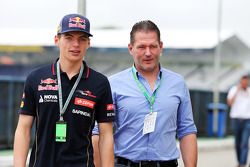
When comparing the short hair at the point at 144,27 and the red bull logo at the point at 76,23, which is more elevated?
the short hair at the point at 144,27

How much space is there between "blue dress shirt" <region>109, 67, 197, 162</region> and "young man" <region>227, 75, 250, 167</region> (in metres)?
7.93

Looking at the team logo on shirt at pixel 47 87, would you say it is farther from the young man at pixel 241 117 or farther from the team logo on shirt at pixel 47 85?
the young man at pixel 241 117

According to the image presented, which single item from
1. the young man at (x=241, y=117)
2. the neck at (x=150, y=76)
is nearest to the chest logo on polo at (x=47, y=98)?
the neck at (x=150, y=76)

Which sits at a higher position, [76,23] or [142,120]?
[76,23]

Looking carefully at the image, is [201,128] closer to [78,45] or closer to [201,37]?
[78,45]

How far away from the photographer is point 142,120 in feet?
14.7

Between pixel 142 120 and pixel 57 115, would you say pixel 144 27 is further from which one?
pixel 57 115

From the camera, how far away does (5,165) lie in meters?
11.0

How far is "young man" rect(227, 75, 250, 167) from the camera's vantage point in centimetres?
1232

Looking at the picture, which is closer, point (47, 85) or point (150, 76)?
point (47, 85)

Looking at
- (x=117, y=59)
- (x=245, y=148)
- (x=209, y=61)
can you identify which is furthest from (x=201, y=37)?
(x=245, y=148)

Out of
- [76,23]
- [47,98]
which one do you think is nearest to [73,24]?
[76,23]

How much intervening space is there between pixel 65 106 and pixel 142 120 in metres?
0.81

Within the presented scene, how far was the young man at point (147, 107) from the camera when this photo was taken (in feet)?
14.7
